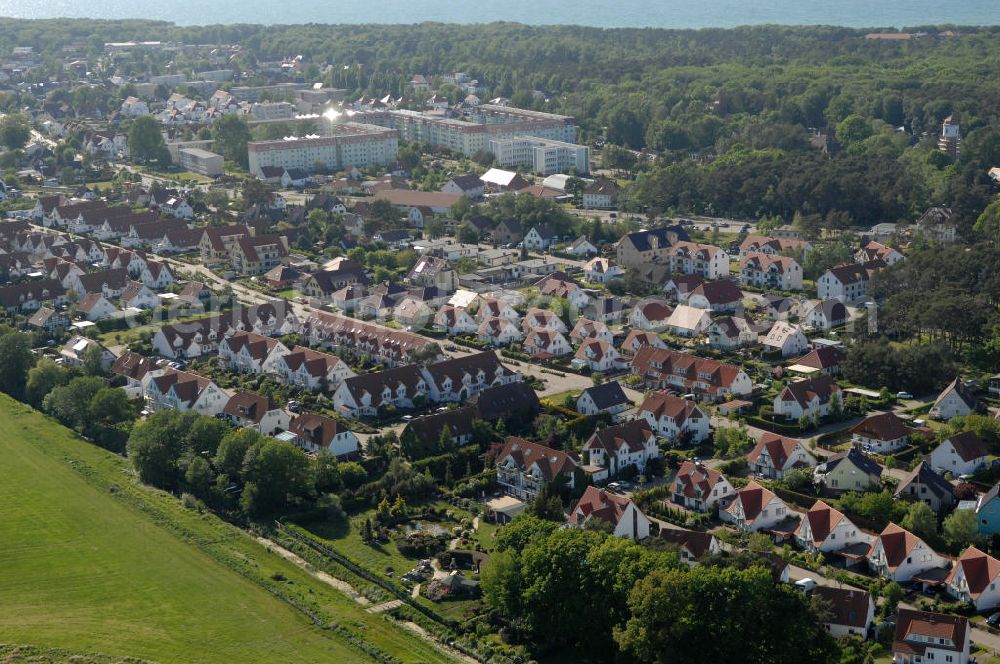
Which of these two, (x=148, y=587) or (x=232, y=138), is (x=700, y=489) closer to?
(x=148, y=587)

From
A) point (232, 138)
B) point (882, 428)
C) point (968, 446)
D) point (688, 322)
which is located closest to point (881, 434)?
point (882, 428)

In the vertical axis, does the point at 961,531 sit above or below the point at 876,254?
below

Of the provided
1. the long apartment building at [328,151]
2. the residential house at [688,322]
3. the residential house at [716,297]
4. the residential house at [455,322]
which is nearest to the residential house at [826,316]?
the residential house at [716,297]

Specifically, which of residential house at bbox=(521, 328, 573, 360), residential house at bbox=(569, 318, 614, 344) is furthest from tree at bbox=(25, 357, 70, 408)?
residential house at bbox=(569, 318, 614, 344)

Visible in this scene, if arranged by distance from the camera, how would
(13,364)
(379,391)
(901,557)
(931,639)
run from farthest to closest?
(13,364) → (379,391) → (901,557) → (931,639)

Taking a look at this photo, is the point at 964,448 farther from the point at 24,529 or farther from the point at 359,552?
the point at 24,529

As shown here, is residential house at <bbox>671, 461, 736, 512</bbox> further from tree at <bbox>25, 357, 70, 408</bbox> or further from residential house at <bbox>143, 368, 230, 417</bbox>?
tree at <bbox>25, 357, 70, 408</bbox>

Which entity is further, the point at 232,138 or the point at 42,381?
the point at 232,138
